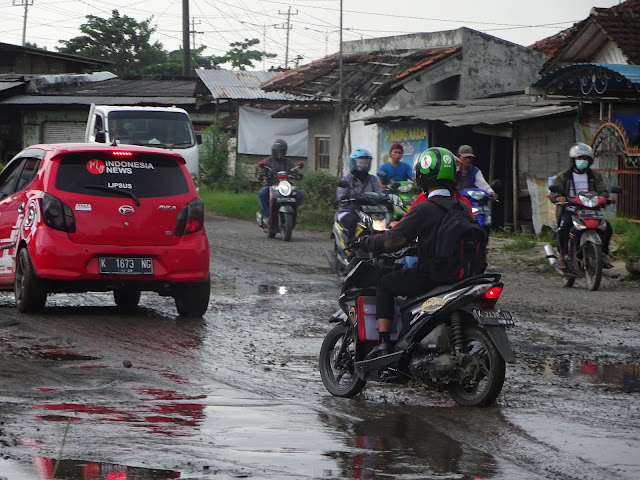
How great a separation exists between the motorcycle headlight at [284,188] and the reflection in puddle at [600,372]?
39.6 feet

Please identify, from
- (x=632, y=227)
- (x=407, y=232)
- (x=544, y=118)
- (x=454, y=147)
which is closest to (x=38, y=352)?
(x=407, y=232)

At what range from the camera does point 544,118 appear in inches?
835

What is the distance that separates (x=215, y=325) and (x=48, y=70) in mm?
40928

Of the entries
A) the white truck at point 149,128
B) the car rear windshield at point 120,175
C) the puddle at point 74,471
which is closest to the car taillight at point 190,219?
the car rear windshield at point 120,175

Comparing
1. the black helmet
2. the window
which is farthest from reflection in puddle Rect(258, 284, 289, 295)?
the window

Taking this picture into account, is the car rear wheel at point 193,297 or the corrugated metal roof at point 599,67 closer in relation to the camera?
the car rear wheel at point 193,297

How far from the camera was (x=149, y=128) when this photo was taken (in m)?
23.6

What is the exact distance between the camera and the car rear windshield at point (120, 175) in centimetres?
1033

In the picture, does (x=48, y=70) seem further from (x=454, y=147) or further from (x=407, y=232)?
(x=407, y=232)

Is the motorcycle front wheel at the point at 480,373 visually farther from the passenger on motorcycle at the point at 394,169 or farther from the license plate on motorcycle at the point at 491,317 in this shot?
the passenger on motorcycle at the point at 394,169

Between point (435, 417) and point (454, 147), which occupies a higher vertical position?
point (454, 147)

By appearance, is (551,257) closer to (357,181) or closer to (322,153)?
(357,181)

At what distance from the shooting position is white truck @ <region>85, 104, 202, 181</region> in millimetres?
23141

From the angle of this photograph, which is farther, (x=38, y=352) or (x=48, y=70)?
(x=48, y=70)
